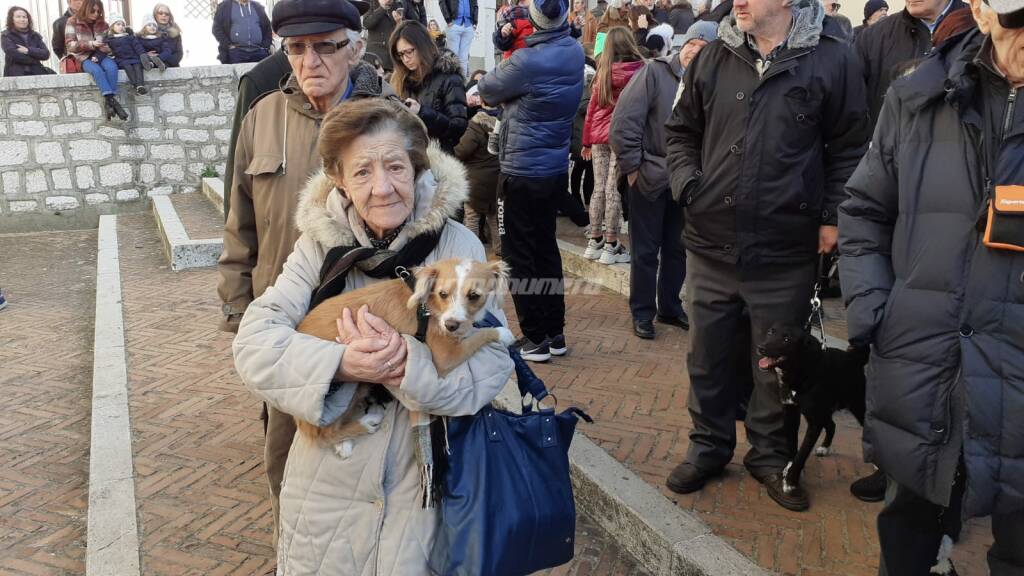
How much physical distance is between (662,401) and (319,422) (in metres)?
3.60

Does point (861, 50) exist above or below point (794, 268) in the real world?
above

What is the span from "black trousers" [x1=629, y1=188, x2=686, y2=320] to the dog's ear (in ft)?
15.0

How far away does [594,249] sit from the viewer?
8.58 metres

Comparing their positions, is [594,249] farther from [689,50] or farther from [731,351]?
[731,351]

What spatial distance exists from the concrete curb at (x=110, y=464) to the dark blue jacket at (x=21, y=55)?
7896 mm

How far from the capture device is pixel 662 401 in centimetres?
547

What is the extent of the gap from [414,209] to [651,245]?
4.57m

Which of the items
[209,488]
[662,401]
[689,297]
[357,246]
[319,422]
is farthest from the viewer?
[662,401]

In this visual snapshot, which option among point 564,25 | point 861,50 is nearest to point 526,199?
point 564,25

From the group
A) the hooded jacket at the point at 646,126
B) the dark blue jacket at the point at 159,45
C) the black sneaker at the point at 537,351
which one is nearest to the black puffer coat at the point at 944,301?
the black sneaker at the point at 537,351

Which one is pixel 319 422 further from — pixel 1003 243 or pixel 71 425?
pixel 71 425

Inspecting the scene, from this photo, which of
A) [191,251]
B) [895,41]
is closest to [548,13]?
[895,41]

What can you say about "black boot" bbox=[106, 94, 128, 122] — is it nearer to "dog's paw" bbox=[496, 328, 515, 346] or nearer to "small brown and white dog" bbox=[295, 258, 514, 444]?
Result: "small brown and white dog" bbox=[295, 258, 514, 444]

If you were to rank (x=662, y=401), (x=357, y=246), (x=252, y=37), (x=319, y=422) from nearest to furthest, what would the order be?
(x=319, y=422) < (x=357, y=246) < (x=662, y=401) < (x=252, y=37)
